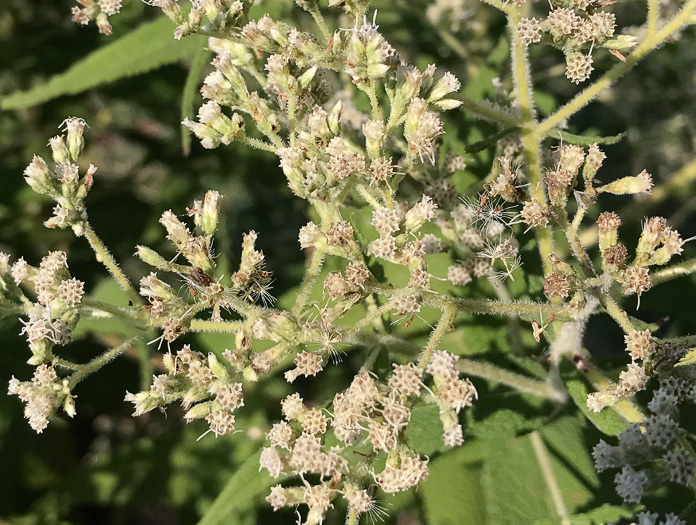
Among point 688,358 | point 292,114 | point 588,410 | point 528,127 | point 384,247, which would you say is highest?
point 292,114

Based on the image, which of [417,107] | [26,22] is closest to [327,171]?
[417,107]

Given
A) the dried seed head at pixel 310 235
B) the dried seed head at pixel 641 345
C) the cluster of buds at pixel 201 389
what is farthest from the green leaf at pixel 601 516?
the dried seed head at pixel 310 235

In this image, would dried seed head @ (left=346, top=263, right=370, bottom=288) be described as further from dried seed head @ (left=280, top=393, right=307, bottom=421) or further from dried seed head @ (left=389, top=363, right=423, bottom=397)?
dried seed head @ (left=280, top=393, right=307, bottom=421)

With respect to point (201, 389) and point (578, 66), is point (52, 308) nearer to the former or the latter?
point (201, 389)

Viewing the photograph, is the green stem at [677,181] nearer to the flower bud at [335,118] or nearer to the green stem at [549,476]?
the green stem at [549,476]

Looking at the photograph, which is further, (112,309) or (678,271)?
(112,309)

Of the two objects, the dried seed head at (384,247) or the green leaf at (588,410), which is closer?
the dried seed head at (384,247)

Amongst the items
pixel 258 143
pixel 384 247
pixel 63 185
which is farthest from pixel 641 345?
pixel 63 185

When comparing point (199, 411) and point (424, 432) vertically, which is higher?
point (199, 411)
